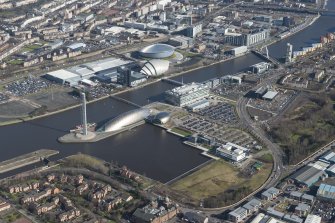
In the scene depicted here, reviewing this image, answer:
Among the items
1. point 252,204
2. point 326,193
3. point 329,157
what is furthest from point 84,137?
point 326,193

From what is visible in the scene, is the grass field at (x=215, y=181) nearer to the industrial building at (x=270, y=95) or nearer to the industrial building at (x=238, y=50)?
the industrial building at (x=270, y=95)

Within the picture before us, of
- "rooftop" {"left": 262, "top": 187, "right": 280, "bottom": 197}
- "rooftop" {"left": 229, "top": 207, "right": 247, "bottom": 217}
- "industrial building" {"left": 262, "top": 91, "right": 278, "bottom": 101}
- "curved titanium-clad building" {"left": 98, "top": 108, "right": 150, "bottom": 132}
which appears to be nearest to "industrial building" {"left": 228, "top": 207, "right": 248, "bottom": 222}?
"rooftop" {"left": 229, "top": 207, "right": 247, "bottom": 217}

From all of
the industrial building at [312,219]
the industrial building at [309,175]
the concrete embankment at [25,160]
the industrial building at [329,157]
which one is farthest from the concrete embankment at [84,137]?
the industrial building at [312,219]

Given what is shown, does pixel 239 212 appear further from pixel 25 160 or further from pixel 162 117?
pixel 25 160

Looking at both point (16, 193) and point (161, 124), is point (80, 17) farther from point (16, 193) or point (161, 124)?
point (16, 193)

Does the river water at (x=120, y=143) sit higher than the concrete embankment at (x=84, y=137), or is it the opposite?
the concrete embankment at (x=84, y=137)

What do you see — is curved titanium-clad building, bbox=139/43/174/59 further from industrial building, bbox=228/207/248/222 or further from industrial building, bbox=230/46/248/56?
industrial building, bbox=228/207/248/222
